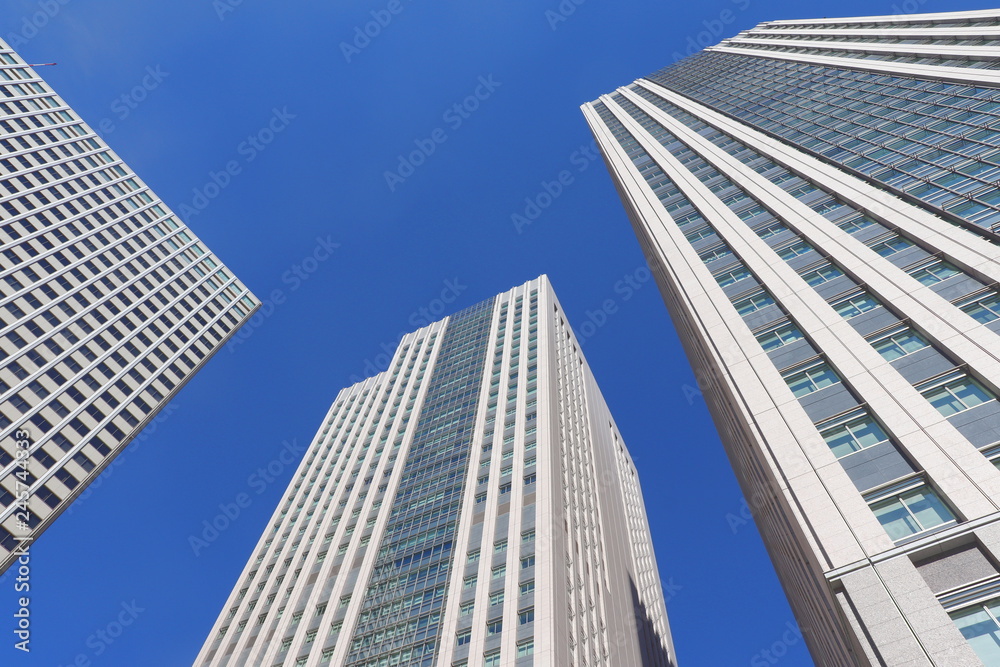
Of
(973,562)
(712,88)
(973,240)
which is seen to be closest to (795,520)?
(973,562)

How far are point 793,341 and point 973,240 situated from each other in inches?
365

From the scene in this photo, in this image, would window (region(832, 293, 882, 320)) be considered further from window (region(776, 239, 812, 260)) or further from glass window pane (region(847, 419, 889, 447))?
glass window pane (region(847, 419, 889, 447))

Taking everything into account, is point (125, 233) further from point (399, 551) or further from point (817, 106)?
point (817, 106)

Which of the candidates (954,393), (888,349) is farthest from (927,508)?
(888,349)

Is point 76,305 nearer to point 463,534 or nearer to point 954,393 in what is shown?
point 463,534

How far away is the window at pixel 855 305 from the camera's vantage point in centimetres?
2767

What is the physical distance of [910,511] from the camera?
18.8m

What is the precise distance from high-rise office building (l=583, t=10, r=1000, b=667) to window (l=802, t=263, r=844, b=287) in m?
0.11

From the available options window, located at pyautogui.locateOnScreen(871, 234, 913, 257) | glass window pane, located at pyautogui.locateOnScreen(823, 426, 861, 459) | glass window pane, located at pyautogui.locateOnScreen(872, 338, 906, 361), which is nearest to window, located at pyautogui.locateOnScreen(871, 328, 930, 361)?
glass window pane, located at pyautogui.locateOnScreen(872, 338, 906, 361)

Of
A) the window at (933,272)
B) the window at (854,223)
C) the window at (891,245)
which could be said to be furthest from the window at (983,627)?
the window at (854,223)

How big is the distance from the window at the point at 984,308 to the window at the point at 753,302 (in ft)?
29.6

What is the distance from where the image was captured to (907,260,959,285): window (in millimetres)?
26797

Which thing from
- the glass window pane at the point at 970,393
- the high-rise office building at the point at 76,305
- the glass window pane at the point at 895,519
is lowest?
the glass window pane at the point at 895,519

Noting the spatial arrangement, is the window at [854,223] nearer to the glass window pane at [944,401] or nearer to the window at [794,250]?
the window at [794,250]
